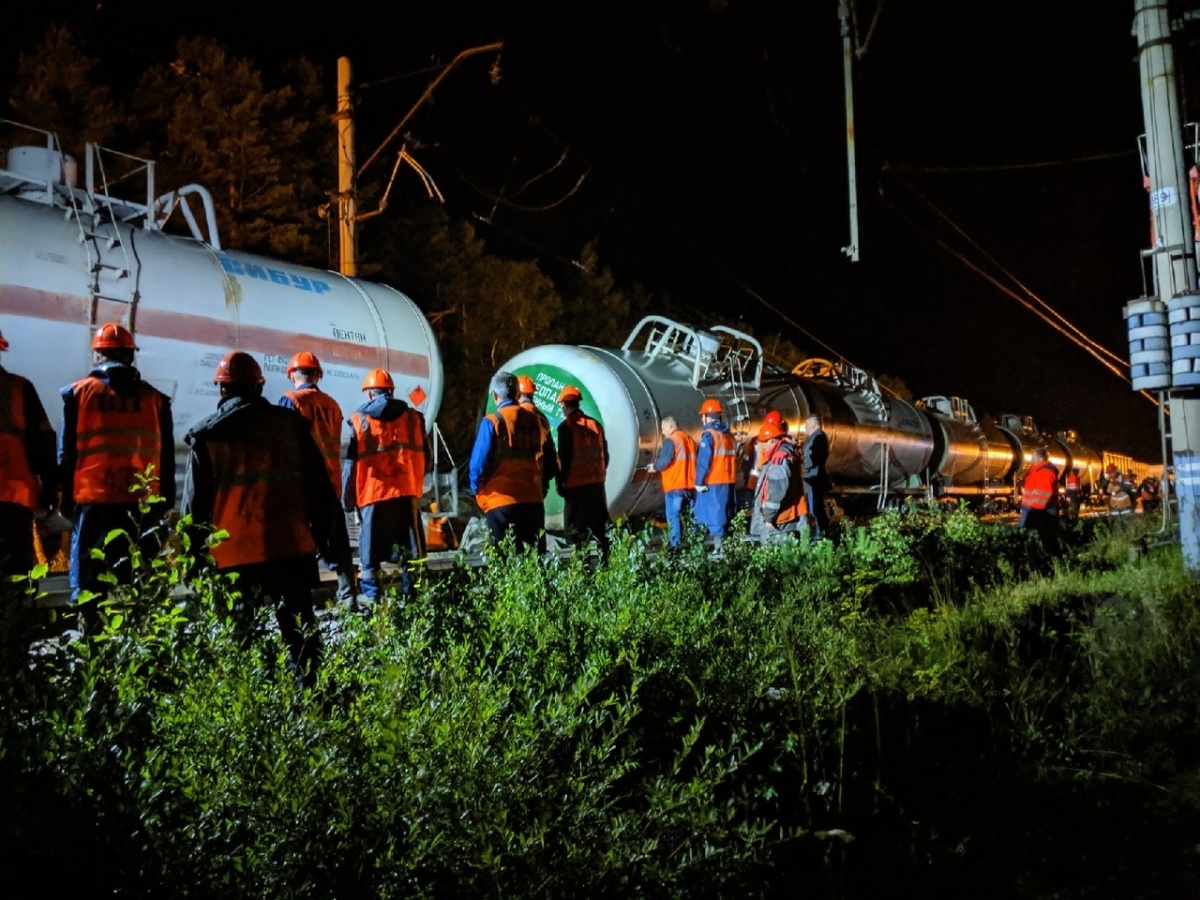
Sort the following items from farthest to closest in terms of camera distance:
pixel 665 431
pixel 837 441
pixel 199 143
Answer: pixel 199 143 < pixel 837 441 < pixel 665 431

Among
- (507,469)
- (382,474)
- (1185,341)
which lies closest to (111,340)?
(382,474)

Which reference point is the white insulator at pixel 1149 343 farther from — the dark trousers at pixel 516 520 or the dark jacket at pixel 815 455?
the dark trousers at pixel 516 520

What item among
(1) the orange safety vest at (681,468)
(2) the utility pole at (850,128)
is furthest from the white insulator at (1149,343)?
(1) the orange safety vest at (681,468)

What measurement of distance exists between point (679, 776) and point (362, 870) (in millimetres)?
1350

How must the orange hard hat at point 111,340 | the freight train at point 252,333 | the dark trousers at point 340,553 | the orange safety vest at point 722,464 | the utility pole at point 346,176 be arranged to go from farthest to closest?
the utility pole at point 346,176 < the orange safety vest at point 722,464 < the freight train at point 252,333 < the orange hard hat at point 111,340 < the dark trousers at point 340,553

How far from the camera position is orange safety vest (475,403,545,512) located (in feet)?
22.4

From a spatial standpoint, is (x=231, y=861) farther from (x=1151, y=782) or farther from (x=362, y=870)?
(x=1151, y=782)

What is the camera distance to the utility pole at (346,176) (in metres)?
14.2

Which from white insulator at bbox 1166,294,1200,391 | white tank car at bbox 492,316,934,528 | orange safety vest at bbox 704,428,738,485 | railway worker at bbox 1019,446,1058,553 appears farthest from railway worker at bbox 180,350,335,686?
railway worker at bbox 1019,446,1058,553

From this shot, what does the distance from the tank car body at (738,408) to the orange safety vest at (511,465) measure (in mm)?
4652

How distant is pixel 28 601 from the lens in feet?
9.27

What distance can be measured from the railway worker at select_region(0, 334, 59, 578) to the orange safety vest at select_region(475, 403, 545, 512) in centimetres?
263

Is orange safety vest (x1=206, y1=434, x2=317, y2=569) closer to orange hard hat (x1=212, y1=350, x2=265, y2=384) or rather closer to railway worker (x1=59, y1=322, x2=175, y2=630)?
orange hard hat (x1=212, y1=350, x2=265, y2=384)

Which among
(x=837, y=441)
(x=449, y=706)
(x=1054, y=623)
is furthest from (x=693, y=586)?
(x=837, y=441)
